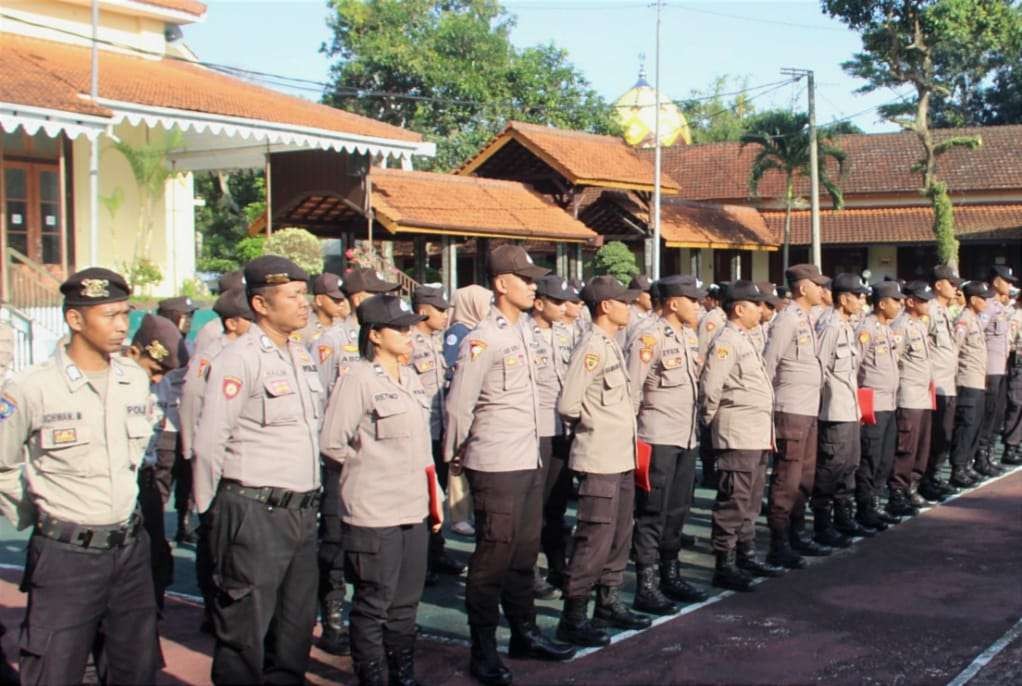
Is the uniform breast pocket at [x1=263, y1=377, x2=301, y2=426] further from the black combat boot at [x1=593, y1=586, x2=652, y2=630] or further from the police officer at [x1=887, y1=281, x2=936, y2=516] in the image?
the police officer at [x1=887, y1=281, x2=936, y2=516]

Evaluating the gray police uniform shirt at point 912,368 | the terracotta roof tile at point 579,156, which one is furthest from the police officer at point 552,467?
the terracotta roof tile at point 579,156

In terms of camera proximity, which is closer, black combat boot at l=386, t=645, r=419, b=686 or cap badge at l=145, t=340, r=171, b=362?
black combat boot at l=386, t=645, r=419, b=686

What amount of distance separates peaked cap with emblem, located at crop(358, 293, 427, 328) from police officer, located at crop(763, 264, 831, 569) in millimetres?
3536

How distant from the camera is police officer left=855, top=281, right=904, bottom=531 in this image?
8.70 m

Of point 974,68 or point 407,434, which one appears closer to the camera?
point 407,434

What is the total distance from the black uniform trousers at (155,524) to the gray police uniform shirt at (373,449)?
1.07 m

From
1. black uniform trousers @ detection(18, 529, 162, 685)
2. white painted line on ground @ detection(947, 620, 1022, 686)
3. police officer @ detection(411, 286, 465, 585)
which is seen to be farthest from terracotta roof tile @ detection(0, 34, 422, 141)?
white painted line on ground @ detection(947, 620, 1022, 686)

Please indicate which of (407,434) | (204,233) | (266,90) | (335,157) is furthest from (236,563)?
(204,233)

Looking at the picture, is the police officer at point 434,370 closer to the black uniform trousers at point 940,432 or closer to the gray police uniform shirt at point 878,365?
the gray police uniform shirt at point 878,365

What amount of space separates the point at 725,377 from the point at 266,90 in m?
14.9

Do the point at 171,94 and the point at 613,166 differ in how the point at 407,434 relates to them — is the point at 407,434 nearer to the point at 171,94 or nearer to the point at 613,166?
the point at 171,94

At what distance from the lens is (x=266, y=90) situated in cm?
1980

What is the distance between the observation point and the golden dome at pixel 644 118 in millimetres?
39722

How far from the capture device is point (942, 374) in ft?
33.7
